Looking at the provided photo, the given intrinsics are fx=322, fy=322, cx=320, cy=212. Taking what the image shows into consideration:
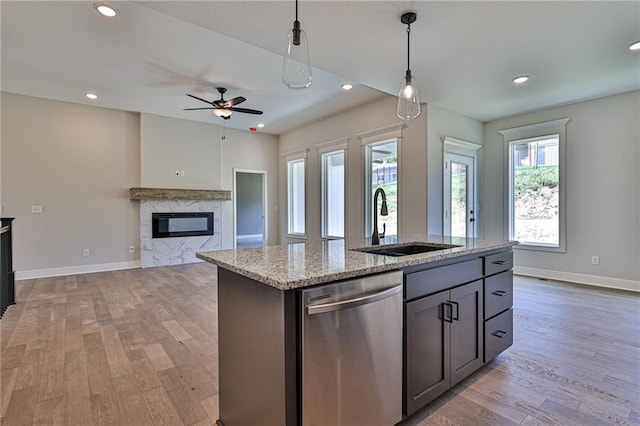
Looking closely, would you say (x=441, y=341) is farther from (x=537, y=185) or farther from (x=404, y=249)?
(x=537, y=185)

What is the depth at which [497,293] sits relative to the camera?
7.80 feet

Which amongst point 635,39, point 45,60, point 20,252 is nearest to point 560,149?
point 635,39

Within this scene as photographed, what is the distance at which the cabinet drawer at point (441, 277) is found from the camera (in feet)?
5.61

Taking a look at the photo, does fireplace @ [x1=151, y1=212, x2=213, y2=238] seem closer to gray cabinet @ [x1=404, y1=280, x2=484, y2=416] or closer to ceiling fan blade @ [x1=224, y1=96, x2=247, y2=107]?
ceiling fan blade @ [x1=224, y1=96, x2=247, y2=107]

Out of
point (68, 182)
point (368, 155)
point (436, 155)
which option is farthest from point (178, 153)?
point (436, 155)

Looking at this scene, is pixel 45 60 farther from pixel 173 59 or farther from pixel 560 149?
pixel 560 149

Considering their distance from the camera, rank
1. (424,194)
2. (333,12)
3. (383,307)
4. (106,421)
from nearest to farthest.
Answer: (383,307)
(106,421)
(333,12)
(424,194)

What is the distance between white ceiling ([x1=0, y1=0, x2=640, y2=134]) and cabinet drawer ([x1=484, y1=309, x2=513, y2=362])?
2.37 m

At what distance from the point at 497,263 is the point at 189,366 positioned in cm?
242

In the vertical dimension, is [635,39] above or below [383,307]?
above

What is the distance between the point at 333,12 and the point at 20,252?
620cm

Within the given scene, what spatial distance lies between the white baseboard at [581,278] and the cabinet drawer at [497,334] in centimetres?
334

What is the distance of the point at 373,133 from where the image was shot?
18.3 feet

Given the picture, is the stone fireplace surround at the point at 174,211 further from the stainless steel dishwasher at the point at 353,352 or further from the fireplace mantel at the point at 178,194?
the stainless steel dishwasher at the point at 353,352
